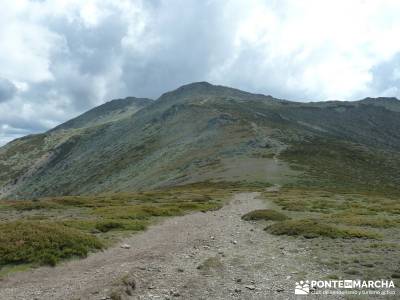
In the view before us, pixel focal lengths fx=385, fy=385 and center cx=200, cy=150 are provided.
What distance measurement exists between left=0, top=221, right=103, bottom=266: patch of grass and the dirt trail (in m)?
0.85

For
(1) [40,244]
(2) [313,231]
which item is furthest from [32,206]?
(2) [313,231]

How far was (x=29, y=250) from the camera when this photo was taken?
63.8 feet

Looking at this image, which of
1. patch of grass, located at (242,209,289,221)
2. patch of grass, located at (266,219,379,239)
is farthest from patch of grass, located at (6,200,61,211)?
patch of grass, located at (266,219,379,239)

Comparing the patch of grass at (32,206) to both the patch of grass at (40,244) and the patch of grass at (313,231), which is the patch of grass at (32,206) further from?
the patch of grass at (313,231)

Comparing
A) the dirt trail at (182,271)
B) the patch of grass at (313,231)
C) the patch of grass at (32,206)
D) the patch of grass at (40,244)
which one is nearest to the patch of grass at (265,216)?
the patch of grass at (313,231)

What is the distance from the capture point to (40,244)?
2014cm

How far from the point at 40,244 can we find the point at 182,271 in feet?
25.3

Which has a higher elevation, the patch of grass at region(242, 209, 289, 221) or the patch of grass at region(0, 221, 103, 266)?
the patch of grass at region(242, 209, 289, 221)

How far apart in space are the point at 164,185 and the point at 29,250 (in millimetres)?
80922

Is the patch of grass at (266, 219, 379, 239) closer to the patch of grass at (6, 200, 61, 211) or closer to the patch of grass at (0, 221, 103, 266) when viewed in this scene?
the patch of grass at (0, 221, 103, 266)

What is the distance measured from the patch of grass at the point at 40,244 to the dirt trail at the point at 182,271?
849 mm

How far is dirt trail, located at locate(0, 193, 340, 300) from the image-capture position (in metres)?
15.5

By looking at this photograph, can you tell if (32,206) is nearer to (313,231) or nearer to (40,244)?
(40,244)

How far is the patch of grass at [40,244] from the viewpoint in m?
18.9
